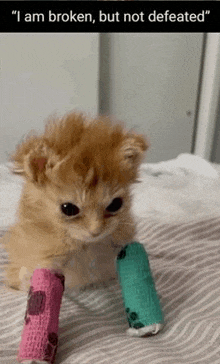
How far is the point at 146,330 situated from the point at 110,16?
1.41m

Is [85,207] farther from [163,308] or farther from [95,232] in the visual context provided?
[163,308]

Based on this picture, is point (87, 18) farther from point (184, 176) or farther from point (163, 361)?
point (163, 361)

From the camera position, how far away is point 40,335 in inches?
15.8

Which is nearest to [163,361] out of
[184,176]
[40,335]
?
[40,335]

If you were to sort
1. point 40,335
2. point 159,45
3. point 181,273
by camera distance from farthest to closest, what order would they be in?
point 159,45 → point 181,273 → point 40,335

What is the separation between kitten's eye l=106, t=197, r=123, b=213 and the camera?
16.9 inches

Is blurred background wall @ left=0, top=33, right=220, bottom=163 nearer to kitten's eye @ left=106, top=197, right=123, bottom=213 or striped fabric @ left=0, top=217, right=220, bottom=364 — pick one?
striped fabric @ left=0, top=217, right=220, bottom=364

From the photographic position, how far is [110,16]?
158cm

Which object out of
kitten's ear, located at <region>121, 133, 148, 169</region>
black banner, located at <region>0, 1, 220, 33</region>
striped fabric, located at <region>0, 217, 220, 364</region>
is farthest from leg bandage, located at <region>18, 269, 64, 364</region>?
black banner, located at <region>0, 1, 220, 33</region>

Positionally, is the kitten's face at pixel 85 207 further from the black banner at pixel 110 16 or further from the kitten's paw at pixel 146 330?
the black banner at pixel 110 16

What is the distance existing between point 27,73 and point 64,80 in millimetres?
152

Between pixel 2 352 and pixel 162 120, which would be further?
pixel 162 120

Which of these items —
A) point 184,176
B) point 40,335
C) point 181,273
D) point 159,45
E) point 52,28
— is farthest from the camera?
point 159,45

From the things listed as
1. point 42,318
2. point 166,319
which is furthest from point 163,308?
point 42,318
